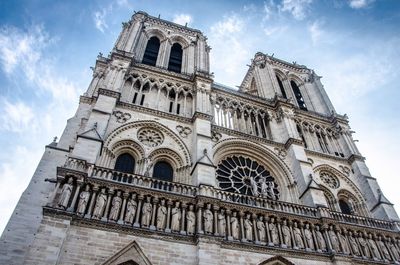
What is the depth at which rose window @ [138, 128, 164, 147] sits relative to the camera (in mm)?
14172

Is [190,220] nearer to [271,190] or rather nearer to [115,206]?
[115,206]

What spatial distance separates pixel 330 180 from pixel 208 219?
889 centimetres

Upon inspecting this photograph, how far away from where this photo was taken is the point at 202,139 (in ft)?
46.9

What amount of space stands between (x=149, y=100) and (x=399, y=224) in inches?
511

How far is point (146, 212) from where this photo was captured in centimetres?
1060

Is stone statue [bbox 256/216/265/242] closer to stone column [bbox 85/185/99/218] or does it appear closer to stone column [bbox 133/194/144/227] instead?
stone column [bbox 133/194/144/227]

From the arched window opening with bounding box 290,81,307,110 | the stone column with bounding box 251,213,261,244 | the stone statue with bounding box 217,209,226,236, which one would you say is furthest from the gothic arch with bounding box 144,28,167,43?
the stone column with bounding box 251,213,261,244

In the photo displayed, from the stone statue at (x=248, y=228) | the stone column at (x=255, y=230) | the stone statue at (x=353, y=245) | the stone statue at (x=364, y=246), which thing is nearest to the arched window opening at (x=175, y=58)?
the stone column at (x=255, y=230)

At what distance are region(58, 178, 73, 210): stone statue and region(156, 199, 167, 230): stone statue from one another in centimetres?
287

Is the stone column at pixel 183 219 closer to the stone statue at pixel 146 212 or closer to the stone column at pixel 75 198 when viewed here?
the stone statue at pixel 146 212

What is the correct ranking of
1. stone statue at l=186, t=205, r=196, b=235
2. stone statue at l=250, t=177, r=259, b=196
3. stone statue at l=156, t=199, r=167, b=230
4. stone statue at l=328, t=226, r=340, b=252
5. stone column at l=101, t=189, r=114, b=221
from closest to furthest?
stone column at l=101, t=189, r=114, b=221 < stone statue at l=156, t=199, r=167, b=230 < stone statue at l=186, t=205, r=196, b=235 < stone statue at l=328, t=226, r=340, b=252 < stone statue at l=250, t=177, r=259, b=196

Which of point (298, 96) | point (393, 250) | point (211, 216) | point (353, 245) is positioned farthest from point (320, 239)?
point (298, 96)

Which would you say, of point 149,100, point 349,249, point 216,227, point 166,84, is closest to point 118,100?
point 149,100

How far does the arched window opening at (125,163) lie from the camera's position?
43.3ft
